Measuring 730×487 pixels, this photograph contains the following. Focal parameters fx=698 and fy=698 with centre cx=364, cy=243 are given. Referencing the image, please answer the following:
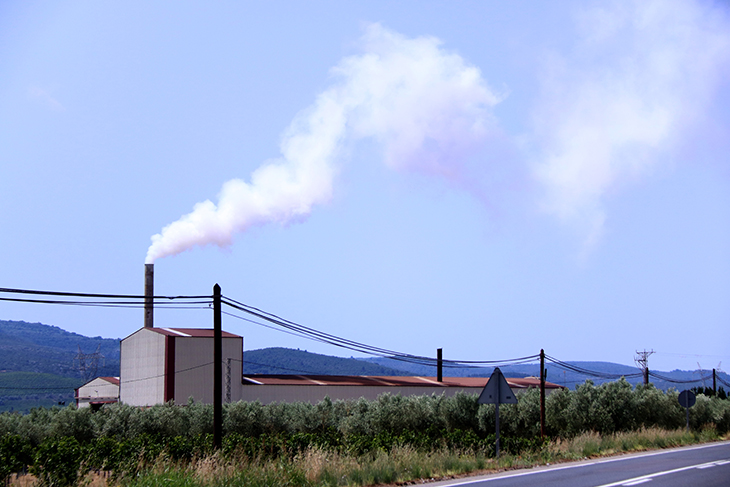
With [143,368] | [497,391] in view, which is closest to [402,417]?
[143,368]

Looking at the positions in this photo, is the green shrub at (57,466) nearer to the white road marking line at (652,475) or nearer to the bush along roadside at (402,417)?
the white road marking line at (652,475)

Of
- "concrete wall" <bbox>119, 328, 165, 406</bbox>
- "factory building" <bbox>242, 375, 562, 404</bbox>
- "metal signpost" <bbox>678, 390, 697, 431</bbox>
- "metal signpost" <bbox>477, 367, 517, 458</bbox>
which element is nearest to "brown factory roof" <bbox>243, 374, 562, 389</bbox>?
"factory building" <bbox>242, 375, 562, 404</bbox>

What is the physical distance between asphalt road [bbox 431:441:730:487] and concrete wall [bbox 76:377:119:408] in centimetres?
4949

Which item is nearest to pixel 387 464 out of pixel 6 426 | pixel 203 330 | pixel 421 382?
pixel 6 426

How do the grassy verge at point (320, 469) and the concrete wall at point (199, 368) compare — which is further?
the concrete wall at point (199, 368)

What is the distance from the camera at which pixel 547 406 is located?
135 ft

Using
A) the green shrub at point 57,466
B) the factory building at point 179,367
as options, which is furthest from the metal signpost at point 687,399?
the factory building at point 179,367

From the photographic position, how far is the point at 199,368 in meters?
50.7

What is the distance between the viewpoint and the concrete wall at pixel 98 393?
2398 inches

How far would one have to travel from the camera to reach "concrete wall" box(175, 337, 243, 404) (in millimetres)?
49625

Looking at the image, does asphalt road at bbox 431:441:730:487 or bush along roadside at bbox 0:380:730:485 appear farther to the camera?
bush along roadside at bbox 0:380:730:485

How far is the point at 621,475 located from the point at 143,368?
1706 inches

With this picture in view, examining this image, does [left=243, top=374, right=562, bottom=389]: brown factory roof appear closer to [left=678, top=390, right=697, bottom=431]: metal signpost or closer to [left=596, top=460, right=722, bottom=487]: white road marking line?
[left=678, top=390, right=697, bottom=431]: metal signpost

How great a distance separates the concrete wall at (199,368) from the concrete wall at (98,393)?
12.5 metres
